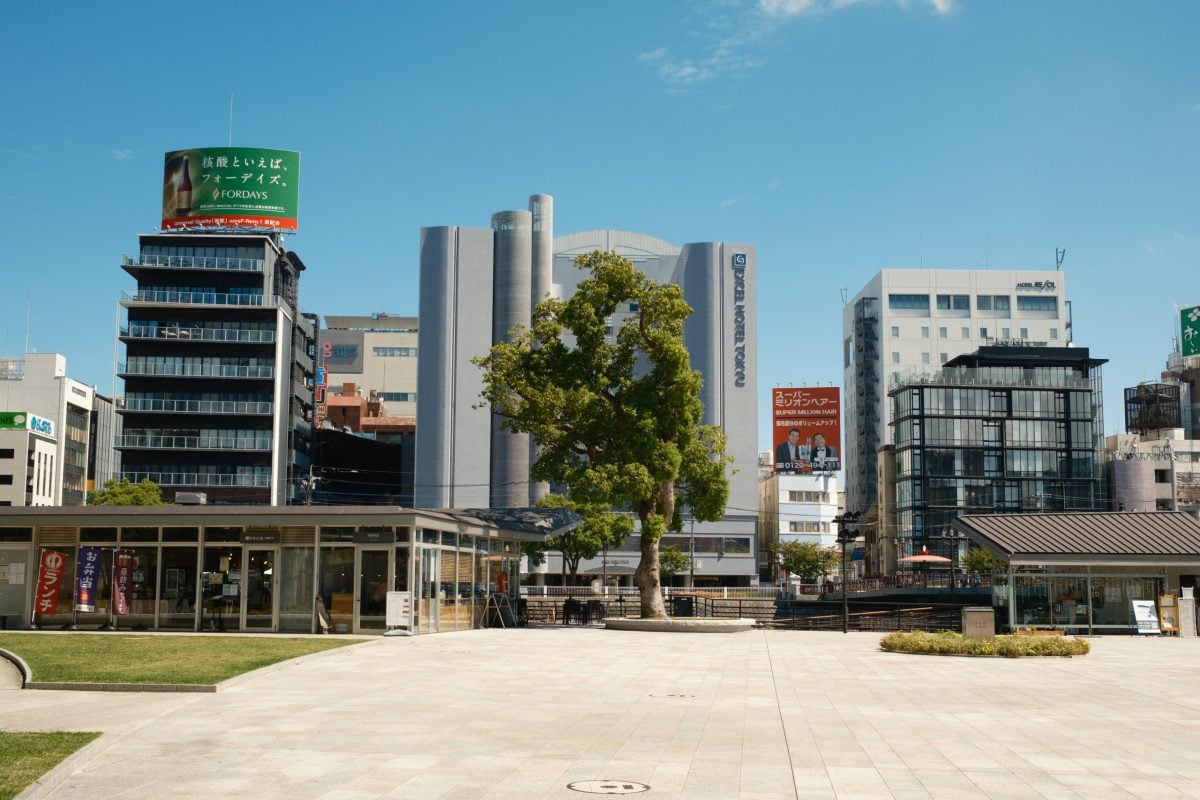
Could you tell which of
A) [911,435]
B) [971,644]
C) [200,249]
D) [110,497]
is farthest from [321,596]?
[911,435]

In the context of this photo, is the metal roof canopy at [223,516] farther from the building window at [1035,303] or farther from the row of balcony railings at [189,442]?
the building window at [1035,303]

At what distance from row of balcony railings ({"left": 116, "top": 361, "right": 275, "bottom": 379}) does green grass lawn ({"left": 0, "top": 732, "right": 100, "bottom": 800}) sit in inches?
3235

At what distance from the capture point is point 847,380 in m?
155

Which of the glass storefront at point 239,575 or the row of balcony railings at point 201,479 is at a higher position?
the row of balcony railings at point 201,479

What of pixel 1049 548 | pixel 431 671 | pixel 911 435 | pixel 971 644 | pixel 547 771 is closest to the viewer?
pixel 547 771

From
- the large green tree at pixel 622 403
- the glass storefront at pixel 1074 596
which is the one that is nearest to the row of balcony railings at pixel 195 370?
the large green tree at pixel 622 403

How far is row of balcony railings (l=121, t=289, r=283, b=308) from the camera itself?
308 ft

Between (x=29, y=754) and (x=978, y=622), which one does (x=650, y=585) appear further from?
(x=29, y=754)

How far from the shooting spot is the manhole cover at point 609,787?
36.0 feet

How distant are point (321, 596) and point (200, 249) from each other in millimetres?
69027

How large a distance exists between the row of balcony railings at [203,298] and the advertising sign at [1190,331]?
77.2m

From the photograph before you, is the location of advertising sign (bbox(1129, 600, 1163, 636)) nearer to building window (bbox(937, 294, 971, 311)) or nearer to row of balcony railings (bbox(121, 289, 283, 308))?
row of balcony railings (bbox(121, 289, 283, 308))

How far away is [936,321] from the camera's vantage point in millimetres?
143125

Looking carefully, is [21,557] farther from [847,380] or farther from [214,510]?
[847,380]
